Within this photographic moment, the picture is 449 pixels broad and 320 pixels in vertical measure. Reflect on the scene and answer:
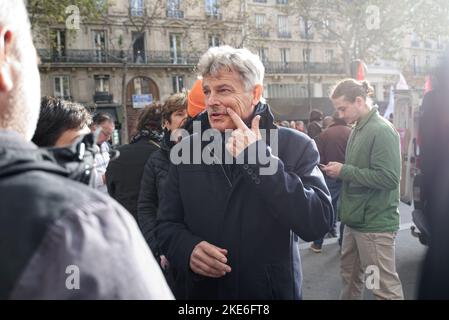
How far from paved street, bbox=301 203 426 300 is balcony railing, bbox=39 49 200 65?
2660 cm

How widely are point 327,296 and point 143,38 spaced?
3086cm

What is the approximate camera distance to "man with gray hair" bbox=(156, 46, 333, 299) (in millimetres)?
1893

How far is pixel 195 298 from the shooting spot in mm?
2057

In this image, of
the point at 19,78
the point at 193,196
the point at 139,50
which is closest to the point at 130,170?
the point at 193,196

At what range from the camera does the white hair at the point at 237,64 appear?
2.18 m

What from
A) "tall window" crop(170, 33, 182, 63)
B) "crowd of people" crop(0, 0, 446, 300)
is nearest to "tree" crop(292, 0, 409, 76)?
"tall window" crop(170, 33, 182, 63)

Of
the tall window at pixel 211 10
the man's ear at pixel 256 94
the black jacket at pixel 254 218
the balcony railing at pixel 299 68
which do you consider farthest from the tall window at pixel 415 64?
the black jacket at pixel 254 218

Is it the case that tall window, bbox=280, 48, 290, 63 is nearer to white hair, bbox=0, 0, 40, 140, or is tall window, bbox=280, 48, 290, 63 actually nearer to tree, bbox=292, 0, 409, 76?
tree, bbox=292, 0, 409, 76

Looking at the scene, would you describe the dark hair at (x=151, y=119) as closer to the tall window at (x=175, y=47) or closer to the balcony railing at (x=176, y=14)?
the tall window at (x=175, y=47)

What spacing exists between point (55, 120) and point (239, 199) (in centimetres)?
127

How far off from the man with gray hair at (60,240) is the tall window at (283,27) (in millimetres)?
38497

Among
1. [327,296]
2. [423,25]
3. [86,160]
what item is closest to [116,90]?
[423,25]

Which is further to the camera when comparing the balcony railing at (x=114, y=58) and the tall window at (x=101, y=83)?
the tall window at (x=101, y=83)

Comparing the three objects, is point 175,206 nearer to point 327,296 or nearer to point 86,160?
point 86,160
